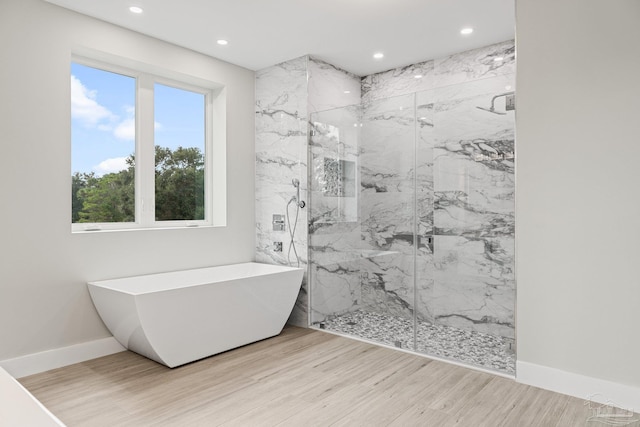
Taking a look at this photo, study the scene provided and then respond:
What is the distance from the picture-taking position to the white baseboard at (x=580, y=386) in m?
2.38

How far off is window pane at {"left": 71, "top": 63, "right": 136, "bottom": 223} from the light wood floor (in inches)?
50.2

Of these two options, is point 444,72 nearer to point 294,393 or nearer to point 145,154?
point 145,154

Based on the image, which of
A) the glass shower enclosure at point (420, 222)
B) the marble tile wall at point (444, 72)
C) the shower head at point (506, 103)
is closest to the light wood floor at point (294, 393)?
the glass shower enclosure at point (420, 222)

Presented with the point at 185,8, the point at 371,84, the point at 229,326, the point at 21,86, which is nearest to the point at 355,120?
the point at 371,84

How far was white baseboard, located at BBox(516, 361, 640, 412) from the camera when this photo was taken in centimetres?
238

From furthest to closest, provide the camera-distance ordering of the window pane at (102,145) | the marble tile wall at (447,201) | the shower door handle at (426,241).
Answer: the window pane at (102,145) → the shower door handle at (426,241) → the marble tile wall at (447,201)

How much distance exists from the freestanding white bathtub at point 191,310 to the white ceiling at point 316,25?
6.88ft

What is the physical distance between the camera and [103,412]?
7.80 feet

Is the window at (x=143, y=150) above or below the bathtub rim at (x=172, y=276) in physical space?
above

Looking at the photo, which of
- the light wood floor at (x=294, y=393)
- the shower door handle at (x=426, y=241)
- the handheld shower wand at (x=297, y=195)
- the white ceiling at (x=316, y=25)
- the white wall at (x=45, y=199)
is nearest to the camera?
the light wood floor at (x=294, y=393)

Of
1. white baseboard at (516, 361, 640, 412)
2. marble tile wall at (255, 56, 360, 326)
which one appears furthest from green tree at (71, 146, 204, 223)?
white baseboard at (516, 361, 640, 412)

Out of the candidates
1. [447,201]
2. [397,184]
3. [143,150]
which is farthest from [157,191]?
[447,201]

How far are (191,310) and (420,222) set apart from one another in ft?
6.28

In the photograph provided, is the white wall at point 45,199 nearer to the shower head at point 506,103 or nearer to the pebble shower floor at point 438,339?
the pebble shower floor at point 438,339
